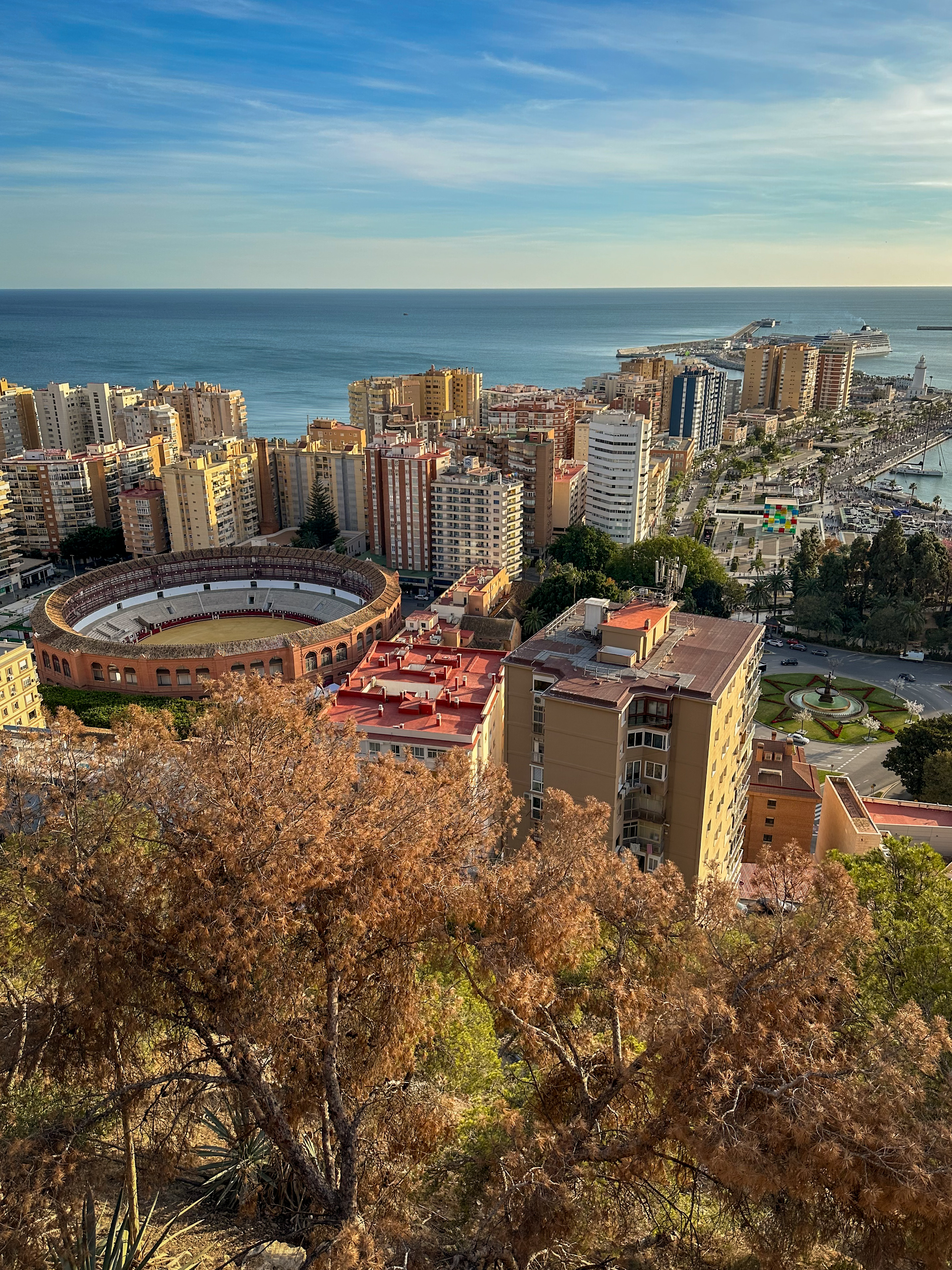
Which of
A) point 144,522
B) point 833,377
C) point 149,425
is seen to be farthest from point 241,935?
point 833,377

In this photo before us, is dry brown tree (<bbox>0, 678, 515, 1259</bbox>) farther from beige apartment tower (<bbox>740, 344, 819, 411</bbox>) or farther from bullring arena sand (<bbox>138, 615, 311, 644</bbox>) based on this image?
beige apartment tower (<bbox>740, 344, 819, 411</bbox>)

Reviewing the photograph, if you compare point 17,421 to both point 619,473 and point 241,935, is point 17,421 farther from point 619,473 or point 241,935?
point 241,935

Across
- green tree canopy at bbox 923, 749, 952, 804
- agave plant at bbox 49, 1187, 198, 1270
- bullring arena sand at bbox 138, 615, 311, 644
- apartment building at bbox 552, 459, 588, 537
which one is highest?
agave plant at bbox 49, 1187, 198, 1270

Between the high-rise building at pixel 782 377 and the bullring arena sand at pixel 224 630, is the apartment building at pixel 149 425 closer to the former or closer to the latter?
the bullring arena sand at pixel 224 630

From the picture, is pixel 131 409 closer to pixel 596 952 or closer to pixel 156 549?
pixel 156 549

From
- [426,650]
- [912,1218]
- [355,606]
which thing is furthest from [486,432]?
[912,1218]

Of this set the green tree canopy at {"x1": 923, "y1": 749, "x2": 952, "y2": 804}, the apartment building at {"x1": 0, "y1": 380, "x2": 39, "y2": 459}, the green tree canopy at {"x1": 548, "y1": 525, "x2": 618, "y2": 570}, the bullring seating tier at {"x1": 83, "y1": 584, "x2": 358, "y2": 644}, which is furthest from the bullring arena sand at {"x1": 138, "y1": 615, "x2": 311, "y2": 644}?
the apartment building at {"x1": 0, "y1": 380, "x2": 39, "y2": 459}
